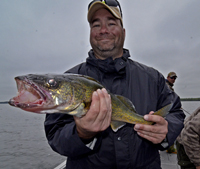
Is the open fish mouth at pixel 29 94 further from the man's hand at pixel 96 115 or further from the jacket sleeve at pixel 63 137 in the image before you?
the jacket sleeve at pixel 63 137

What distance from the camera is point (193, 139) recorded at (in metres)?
3.86

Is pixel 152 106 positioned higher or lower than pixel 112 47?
lower

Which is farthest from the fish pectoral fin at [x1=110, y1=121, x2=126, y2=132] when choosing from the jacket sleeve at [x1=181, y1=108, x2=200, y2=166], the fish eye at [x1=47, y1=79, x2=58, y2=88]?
the jacket sleeve at [x1=181, y1=108, x2=200, y2=166]

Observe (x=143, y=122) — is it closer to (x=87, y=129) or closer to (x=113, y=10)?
(x=87, y=129)

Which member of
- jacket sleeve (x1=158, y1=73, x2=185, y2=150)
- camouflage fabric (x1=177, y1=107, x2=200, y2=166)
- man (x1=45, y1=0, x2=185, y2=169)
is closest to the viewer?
man (x1=45, y1=0, x2=185, y2=169)

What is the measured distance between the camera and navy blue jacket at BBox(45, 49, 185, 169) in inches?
97.9

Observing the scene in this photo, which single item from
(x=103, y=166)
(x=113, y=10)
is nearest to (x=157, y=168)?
(x=103, y=166)

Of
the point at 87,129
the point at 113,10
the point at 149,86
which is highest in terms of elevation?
the point at 113,10

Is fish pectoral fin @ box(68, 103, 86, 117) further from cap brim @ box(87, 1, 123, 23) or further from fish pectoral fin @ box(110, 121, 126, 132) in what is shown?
cap brim @ box(87, 1, 123, 23)

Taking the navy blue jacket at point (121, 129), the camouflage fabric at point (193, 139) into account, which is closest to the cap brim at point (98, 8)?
the navy blue jacket at point (121, 129)

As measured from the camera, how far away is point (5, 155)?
1570cm

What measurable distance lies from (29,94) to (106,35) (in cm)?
193

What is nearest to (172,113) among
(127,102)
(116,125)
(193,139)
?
(127,102)

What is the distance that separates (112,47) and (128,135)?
1709 millimetres
